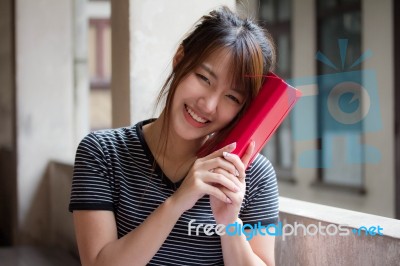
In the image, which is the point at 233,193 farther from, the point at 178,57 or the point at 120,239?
the point at 178,57

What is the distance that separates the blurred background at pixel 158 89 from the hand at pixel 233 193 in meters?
0.18

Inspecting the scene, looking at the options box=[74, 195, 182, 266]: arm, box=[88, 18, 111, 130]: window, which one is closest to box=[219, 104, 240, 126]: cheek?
box=[74, 195, 182, 266]: arm

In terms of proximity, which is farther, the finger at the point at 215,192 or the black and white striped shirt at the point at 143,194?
the black and white striped shirt at the point at 143,194

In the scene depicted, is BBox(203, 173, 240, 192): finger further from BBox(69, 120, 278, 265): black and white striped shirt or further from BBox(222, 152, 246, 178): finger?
BBox(69, 120, 278, 265): black and white striped shirt

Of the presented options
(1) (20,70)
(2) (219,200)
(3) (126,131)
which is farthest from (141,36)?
(1) (20,70)

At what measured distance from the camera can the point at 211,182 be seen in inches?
46.1

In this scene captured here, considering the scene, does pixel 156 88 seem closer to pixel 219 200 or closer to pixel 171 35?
pixel 171 35

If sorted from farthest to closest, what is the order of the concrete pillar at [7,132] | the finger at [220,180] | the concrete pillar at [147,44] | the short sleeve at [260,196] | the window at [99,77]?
1. the window at [99,77]
2. the concrete pillar at [7,132]
3. the concrete pillar at [147,44]
4. the short sleeve at [260,196]
5. the finger at [220,180]

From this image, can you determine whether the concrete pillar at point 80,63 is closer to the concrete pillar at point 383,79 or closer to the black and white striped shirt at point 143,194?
the concrete pillar at point 383,79

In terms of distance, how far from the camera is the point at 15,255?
12.0ft

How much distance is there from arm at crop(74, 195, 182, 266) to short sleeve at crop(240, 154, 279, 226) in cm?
25

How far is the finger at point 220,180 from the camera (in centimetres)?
115

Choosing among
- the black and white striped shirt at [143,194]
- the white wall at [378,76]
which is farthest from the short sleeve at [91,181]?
the white wall at [378,76]

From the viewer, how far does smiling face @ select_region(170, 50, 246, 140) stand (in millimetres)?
1267
